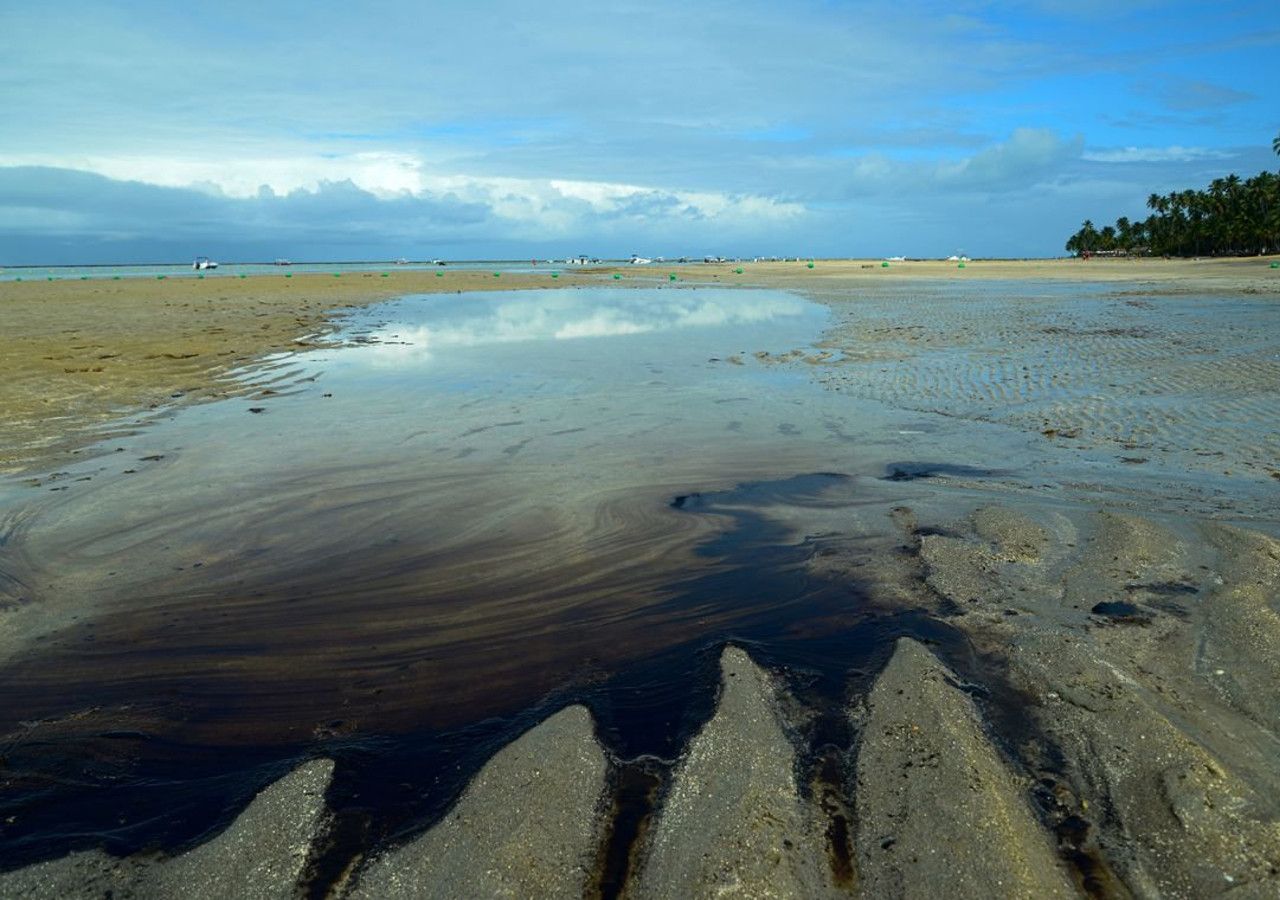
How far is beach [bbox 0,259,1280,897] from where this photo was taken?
312 centimetres

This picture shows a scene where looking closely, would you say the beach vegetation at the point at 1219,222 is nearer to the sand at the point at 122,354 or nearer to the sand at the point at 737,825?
the sand at the point at 122,354

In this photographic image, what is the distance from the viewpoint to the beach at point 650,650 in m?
3.12

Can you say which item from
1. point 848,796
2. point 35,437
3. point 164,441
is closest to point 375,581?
point 848,796

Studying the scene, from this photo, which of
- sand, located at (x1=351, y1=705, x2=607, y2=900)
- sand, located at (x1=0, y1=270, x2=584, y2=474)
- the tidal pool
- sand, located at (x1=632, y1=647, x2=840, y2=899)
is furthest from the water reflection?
A: sand, located at (x1=632, y1=647, x2=840, y2=899)

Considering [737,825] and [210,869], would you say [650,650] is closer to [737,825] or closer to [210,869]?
[737,825]

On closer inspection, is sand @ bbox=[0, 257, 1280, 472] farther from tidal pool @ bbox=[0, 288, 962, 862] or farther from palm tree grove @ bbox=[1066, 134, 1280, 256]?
palm tree grove @ bbox=[1066, 134, 1280, 256]

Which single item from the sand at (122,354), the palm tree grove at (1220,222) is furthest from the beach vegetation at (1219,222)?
the sand at (122,354)

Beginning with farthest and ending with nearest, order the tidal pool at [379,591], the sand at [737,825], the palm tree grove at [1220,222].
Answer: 1. the palm tree grove at [1220,222]
2. the tidal pool at [379,591]
3. the sand at [737,825]

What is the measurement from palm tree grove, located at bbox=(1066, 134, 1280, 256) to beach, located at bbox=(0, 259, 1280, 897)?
331 ft

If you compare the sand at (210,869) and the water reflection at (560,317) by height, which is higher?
the water reflection at (560,317)

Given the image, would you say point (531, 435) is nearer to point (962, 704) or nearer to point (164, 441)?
point (164, 441)

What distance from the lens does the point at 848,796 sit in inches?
133

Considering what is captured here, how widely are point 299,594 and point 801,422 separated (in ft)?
25.2

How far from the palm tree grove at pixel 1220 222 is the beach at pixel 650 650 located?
101 m
